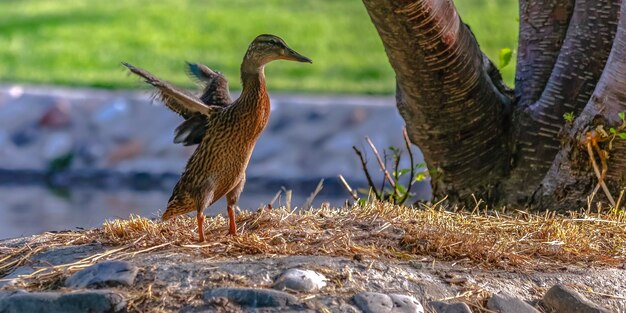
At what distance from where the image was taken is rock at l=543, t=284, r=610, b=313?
4648 mm

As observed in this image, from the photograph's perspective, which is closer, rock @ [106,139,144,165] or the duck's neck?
the duck's neck

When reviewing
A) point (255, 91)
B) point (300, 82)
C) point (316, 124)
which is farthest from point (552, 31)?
point (300, 82)

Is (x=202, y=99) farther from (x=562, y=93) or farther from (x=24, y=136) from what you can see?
(x=24, y=136)

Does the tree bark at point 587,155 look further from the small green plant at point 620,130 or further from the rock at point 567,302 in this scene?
the rock at point 567,302

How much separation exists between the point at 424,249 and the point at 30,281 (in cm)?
152

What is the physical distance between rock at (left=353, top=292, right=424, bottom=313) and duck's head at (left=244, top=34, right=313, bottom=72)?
1.26 metres

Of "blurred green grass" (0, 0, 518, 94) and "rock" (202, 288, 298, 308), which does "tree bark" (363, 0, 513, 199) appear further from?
"blurred green grass" (0, 0, 518, 94)

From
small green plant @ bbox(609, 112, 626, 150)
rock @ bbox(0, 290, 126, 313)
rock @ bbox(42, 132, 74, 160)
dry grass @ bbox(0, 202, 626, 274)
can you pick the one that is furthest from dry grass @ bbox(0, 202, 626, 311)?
rock @ bbox(42, 132, 74, 160)

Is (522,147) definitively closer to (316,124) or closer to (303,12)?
(316,124)

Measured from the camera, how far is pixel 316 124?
12.5m

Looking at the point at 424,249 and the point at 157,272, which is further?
the point at 424,249

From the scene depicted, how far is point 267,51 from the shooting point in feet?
17.7

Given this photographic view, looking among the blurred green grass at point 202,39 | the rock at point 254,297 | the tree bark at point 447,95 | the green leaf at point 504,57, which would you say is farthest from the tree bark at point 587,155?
the blurred green grass at point 202,39

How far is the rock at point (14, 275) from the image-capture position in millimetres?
4715
